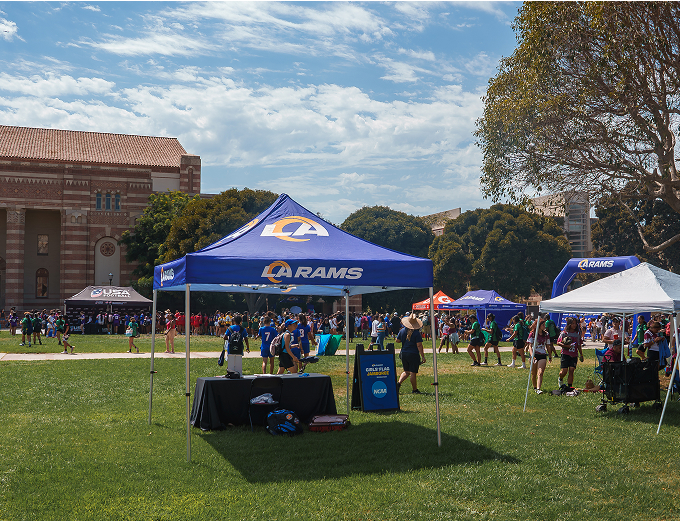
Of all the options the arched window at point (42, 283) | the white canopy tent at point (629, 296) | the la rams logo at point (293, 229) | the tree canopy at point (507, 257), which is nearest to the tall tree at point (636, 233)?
the tree canopy at point (507, 257)

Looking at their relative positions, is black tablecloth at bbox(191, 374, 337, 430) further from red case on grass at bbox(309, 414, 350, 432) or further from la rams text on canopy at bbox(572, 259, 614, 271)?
la rams text on canopy at bbox(572, 259, 614, 271)

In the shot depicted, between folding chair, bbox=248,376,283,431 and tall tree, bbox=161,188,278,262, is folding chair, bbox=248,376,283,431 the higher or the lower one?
the lower one

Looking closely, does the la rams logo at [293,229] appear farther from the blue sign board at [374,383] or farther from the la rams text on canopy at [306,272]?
the blue sign board at [374,383]

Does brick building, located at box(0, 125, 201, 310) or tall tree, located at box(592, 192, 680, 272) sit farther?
brick building, located at box(0, 125, 201, 310)

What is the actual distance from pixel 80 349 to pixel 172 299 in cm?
2473

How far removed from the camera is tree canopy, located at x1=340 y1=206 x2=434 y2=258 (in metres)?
58.8

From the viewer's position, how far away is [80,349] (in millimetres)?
25016

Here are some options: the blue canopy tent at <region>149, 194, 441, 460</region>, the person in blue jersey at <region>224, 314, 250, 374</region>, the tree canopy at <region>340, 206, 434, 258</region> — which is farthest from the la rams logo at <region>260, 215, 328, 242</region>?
the tree canopy at <region>340, 206, 434, 258</region>

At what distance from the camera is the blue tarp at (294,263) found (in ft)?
25.1

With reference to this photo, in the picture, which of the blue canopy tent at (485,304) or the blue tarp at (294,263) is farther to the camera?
the blue canopy tent at (485,304)

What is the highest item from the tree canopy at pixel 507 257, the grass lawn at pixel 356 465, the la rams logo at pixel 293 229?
the tree canopy at pixel 507 257

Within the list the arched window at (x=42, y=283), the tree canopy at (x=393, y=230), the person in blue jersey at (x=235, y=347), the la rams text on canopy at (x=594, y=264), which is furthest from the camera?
the tree canopy at (x=393, y=230)

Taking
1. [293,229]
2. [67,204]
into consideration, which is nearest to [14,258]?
[67,204]

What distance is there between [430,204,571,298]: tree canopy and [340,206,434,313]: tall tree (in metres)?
3.60
